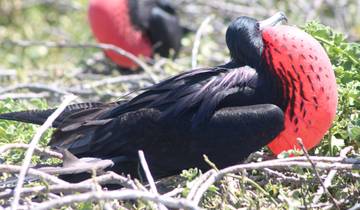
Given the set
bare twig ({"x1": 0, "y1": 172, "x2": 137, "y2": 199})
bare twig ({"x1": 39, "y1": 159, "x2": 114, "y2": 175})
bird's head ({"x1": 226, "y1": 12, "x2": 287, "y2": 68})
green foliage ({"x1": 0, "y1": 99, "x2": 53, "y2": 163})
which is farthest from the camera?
Answer: green foliage ({"x1": 0, "y1": 99, "x2": 53, "y2": 163})

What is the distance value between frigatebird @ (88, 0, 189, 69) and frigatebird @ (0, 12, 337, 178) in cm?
277

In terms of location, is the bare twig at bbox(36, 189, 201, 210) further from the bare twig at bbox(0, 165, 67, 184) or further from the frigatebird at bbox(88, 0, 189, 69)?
the frigatebird at bbox(88, 0, 189, 69)

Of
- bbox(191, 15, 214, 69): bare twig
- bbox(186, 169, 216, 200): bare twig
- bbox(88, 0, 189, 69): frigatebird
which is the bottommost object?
bbox(88, 0, 189, 69): frigatebird

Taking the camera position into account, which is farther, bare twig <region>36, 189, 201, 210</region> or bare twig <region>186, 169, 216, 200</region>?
Answer: bare twig <region>186, 169, 216, 200</region>

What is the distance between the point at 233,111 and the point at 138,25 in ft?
10.6

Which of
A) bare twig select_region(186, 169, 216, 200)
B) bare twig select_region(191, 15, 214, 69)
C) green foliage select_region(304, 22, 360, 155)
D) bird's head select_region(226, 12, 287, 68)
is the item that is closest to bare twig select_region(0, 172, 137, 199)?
bare twig select_region(186, 169, 216, 200)

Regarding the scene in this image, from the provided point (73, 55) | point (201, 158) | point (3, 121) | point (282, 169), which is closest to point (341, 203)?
point (282, 169)

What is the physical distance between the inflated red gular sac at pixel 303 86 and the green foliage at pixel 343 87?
0.11 m

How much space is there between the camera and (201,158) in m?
2.67

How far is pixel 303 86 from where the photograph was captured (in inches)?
103

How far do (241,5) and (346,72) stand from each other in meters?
2.58

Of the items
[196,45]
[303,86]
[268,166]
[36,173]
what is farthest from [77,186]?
[196,45]

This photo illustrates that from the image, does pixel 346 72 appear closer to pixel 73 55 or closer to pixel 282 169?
pixel 282 169

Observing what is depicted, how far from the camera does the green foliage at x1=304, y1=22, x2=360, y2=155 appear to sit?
2.77 metres
